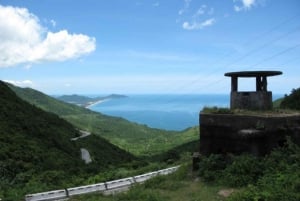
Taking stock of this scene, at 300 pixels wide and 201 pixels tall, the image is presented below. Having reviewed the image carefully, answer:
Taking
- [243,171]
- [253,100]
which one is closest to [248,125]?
[253,100]

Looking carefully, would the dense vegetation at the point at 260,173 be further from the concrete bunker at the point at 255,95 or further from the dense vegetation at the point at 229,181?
the concrete bunker at the point at 255,95

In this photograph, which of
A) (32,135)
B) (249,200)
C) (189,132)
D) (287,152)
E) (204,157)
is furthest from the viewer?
(189,132)

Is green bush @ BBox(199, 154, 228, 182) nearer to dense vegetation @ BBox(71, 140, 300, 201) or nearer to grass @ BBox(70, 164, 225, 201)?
dense vegetation @ BBox(71, 140, 300, 201)

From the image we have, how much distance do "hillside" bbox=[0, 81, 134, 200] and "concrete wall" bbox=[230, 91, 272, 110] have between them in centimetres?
521

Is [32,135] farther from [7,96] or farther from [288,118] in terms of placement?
[288,118]

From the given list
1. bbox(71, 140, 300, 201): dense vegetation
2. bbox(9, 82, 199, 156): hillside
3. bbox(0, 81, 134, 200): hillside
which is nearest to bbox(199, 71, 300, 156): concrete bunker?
bbox(71, 140, 300, 201): dense vegetation

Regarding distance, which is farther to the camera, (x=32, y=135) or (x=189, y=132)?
(x=189, y=132)

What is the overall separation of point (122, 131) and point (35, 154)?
88.7 meters

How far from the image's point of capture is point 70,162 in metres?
29.8

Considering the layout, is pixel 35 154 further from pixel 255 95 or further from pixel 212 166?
pixel 255 95

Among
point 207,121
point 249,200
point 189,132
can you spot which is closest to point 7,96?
point 207,121

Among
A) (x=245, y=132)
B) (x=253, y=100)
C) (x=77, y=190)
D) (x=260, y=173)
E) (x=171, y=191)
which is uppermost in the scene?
(x=253, y=100)

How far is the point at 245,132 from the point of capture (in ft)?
29.0

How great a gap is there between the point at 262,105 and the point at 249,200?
3.95 meters
